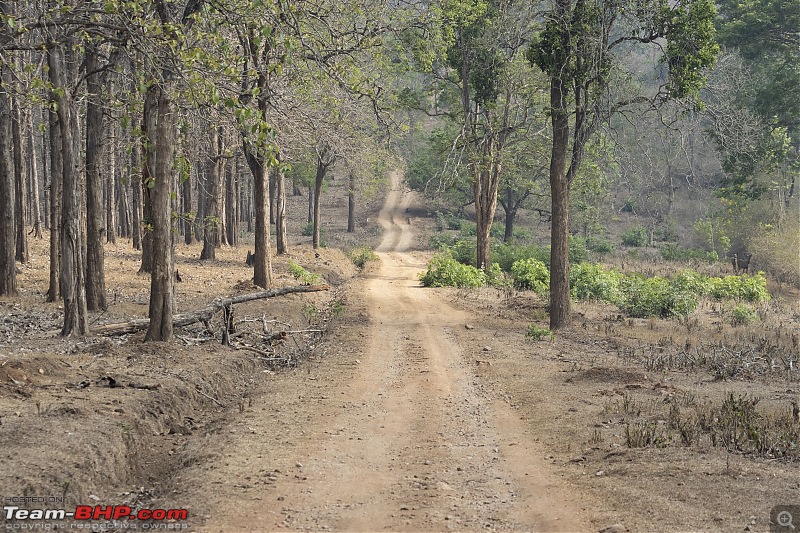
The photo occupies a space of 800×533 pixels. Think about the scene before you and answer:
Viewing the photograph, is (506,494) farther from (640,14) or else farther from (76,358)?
(640,14)

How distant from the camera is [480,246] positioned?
34.1 metres

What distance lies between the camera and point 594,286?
26766mm

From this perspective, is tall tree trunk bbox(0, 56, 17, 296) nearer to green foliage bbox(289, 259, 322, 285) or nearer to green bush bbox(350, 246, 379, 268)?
green foliage bbox(289, 259, 322, 285)

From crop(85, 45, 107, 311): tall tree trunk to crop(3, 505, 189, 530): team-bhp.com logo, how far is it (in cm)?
1076

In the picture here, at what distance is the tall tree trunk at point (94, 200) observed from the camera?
52.9ft

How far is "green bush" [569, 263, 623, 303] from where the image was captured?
26.3 m

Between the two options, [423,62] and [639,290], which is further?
[423,62]

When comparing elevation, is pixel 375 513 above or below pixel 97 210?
below

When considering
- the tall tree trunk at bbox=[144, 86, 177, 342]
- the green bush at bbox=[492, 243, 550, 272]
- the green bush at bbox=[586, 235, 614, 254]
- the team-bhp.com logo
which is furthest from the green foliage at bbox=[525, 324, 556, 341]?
the green bush at bbox=[586, 235, 614, 254]

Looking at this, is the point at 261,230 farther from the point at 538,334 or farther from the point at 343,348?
the point at 538,334

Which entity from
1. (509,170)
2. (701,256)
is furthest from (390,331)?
(701,256)

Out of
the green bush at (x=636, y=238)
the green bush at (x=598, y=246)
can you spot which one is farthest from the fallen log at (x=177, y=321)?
the green bush at (x=636, y=238)

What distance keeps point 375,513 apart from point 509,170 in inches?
1248

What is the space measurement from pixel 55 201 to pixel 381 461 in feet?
36.0
